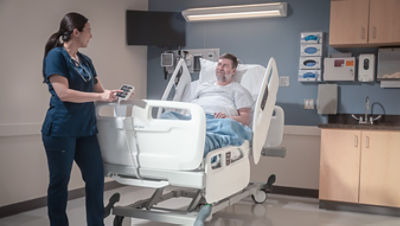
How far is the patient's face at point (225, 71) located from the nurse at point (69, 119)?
1.48m

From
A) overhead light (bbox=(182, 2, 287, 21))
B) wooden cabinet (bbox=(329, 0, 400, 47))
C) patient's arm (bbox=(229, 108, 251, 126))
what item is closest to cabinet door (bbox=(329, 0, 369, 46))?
wooden cabinet (bbox=(329, 0, 400, 47))

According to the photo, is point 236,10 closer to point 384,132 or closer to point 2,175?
point 384,132

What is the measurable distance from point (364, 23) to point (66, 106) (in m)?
2.85

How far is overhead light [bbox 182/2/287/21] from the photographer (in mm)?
4457

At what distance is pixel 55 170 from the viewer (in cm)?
249

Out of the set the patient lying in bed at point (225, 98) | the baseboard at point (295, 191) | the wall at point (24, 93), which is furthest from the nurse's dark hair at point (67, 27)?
the baseboard at point (295, 191)

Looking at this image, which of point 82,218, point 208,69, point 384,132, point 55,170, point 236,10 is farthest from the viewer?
point 236,10

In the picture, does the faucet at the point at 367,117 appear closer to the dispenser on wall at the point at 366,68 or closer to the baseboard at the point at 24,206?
the dispenser on wall at the point at 366,68

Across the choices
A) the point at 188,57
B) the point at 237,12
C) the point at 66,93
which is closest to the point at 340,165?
the point at 237,12

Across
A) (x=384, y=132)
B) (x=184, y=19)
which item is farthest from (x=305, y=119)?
(x=184, y=19)

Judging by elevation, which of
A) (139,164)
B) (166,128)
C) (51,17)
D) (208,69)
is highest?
(51,17)

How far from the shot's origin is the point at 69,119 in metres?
2.50

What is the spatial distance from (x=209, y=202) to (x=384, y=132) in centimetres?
199

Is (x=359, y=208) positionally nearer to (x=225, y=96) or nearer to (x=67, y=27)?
(x=225, y=96)
